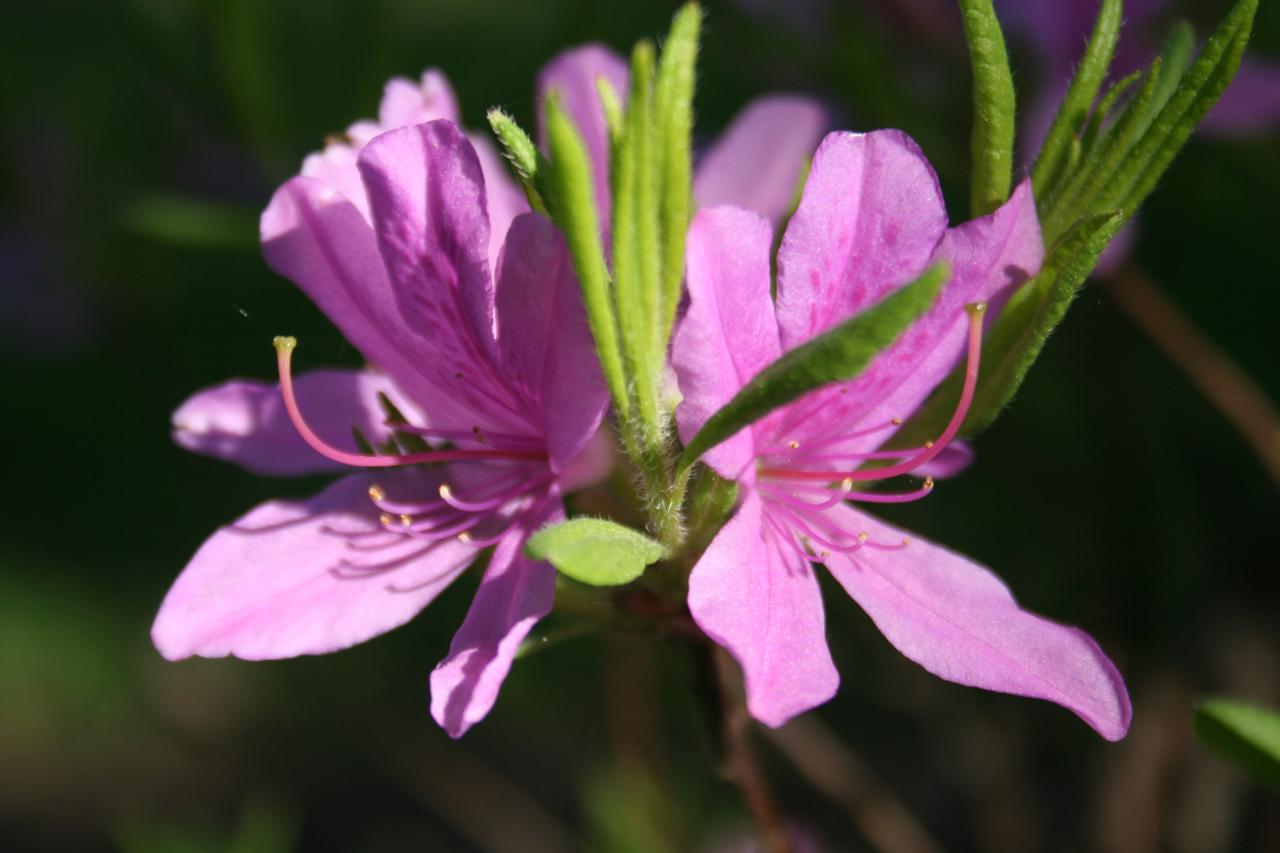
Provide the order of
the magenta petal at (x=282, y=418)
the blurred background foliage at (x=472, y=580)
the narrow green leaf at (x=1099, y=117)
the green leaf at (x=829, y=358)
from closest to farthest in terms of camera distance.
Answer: the green leaf at (x=829, y=358)
the narrow green leaf at (x=1099, y=117)
the magenta petal at (x=282, y=418)
the blurred background foliage at (x=472, y=580)

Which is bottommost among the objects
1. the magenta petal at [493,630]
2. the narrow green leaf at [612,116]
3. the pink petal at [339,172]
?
the magenta petal at [493,630]

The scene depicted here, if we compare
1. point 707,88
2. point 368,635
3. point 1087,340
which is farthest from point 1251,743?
point 707,88

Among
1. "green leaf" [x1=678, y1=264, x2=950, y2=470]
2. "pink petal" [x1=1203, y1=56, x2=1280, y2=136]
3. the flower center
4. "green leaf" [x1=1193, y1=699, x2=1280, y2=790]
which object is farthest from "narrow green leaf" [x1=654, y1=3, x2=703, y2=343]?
"pink petal" [x1=1203, y1=56, x2=1280, y2=136]

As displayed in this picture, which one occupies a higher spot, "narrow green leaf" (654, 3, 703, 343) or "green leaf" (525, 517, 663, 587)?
"narrow green leaf" (654, 3, 703, 343)

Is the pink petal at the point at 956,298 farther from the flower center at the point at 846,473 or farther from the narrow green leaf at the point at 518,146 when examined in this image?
the narrow green leaf at the point at 518,146

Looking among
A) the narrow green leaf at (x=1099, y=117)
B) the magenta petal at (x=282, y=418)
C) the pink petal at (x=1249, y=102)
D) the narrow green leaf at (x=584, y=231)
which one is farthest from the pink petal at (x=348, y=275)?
the pink petal at (x=1249, y=102)

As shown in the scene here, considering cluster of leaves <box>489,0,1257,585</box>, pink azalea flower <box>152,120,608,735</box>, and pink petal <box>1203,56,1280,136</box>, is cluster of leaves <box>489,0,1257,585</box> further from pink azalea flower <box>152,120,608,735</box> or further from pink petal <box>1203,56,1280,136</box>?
pink petal <box>1203,56,1280,136</box>
